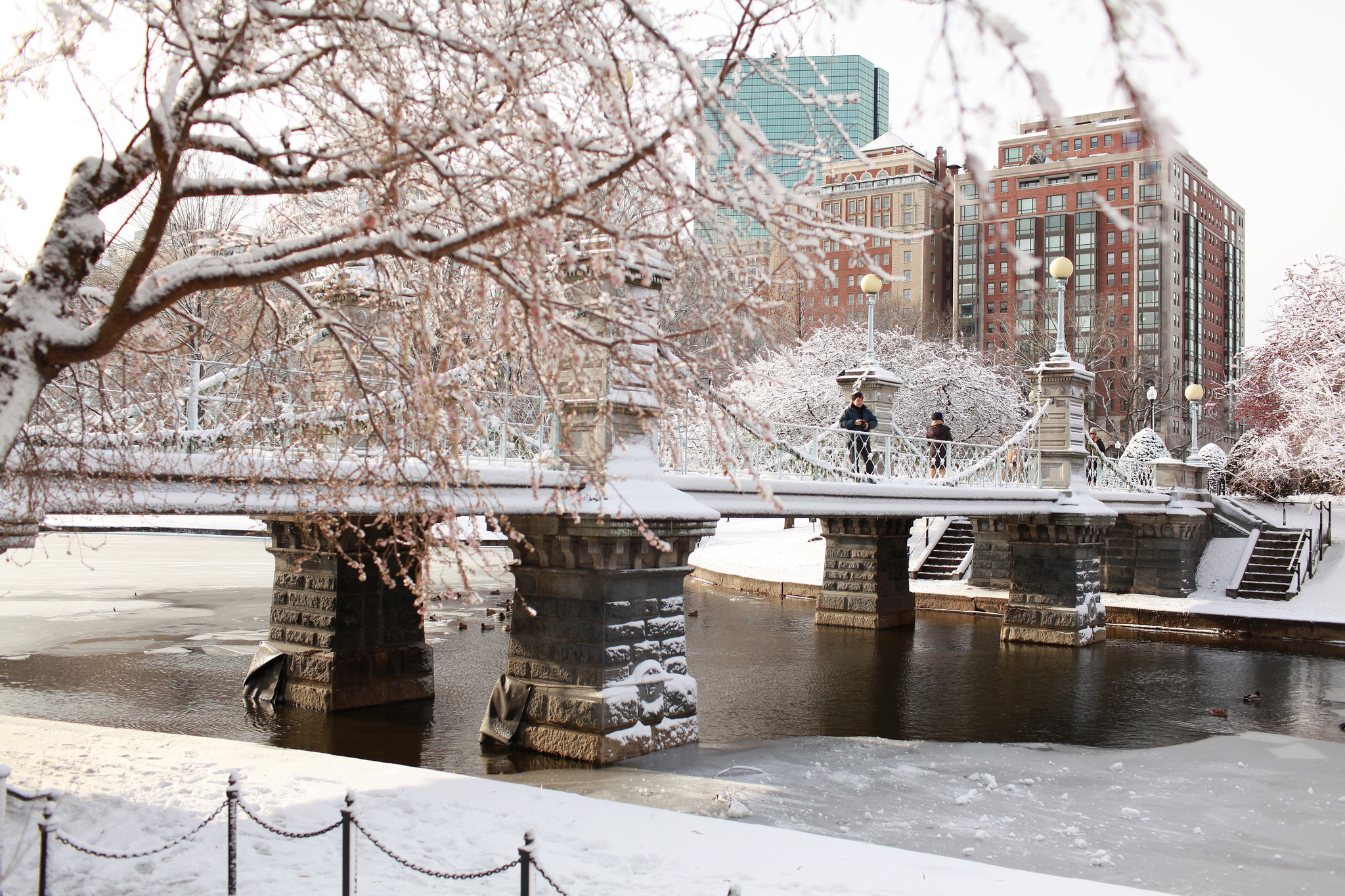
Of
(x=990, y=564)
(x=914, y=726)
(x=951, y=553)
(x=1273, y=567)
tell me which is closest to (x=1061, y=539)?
(x=990, y=564)

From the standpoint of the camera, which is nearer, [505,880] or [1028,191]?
[505,880]

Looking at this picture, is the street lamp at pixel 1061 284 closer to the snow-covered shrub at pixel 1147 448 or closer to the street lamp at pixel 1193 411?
the street lamp at pixel 1193 411

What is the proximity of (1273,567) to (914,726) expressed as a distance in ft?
54.7

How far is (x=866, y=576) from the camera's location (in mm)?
24719

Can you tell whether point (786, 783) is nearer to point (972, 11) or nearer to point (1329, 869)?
point (1329, 869)

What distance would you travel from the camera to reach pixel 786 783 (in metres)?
10.9

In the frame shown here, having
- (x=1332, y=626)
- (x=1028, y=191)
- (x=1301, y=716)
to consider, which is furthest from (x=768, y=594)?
(x=1028, y=191)

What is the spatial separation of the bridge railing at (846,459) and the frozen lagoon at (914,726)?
138 inches

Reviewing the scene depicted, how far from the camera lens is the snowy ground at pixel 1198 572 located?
24281 millimetres

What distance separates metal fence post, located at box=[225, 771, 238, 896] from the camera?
569 cm

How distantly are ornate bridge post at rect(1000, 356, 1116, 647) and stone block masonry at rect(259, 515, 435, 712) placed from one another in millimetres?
13598

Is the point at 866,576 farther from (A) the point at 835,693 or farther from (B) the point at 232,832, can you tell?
(B) the point at 232,832

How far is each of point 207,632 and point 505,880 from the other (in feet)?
57.4

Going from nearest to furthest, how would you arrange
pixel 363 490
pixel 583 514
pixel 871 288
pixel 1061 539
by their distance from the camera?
pixel 363 490
pixel 583 514
pixel 871 288
pixel 1061 539
